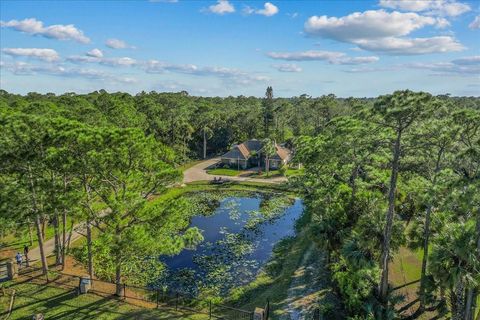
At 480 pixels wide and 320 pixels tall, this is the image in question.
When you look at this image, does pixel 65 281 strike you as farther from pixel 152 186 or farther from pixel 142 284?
pixel 152 186

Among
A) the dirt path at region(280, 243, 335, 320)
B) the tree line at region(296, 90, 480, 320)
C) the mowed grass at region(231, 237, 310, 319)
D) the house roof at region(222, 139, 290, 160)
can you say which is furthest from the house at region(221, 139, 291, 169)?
the tree line at region(296, 90, 480, 320)

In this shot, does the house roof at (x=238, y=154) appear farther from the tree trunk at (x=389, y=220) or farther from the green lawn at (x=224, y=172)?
the tree trunk at (x=389, y=220)

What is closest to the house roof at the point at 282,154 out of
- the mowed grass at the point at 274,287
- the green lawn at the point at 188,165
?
the green lawn at the point at 188,165

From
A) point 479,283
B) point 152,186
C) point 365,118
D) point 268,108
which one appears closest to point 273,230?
point 152,186

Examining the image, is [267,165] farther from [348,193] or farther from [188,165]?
[348,193]

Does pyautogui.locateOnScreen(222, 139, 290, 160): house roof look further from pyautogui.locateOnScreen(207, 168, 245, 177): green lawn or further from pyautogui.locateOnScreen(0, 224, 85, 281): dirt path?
pyautogui.locateOnScreen(0, 224, 85, 281): dirt path

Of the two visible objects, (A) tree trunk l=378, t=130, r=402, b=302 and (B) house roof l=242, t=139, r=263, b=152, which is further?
(B) house roof l=242, t=139, r=263, b=152

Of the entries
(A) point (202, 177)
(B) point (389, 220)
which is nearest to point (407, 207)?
(B) point (389, 220)
